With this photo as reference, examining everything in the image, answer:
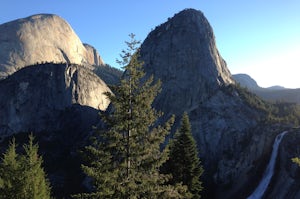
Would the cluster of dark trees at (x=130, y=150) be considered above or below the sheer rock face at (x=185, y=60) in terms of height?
below

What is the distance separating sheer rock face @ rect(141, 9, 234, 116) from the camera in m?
92.9

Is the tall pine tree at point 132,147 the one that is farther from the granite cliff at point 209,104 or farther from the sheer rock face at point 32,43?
the sheer rock face at point 32,43

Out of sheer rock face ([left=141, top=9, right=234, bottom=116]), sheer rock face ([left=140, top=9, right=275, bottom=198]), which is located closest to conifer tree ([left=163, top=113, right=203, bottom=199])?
sheer rock face ([left=140, top=9, right=275, bottom=198])

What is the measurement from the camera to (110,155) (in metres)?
15.4

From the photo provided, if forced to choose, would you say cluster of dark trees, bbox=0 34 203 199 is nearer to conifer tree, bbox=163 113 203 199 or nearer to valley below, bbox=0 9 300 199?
conifer tree, bbox=163 113 203 199

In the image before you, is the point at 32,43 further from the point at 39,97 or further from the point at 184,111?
the point at 184,111

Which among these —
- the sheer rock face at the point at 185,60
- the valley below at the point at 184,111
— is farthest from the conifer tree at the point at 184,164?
the sheer rock face at the point at 185,60

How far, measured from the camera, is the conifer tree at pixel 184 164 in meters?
31.4

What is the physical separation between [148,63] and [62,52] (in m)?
95.8

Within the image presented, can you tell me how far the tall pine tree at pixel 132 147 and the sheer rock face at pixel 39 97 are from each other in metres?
87.9

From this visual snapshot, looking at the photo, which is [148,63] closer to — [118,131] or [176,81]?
[176,81]

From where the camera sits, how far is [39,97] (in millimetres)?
104875

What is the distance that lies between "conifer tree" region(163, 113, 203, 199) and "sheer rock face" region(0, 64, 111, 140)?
71910mm

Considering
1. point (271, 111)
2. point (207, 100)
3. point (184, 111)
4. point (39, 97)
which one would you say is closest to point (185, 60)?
point (207, 100)
